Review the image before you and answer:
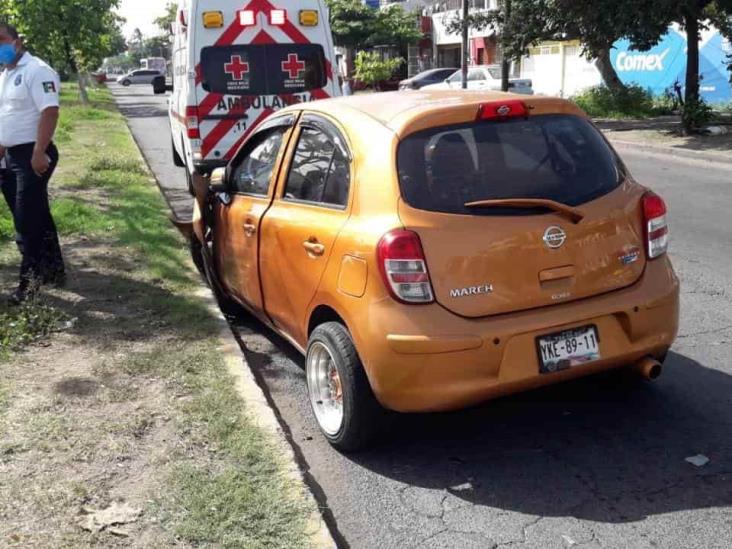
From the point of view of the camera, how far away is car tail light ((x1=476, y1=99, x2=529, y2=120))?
3.99m

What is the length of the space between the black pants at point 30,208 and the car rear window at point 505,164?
11.7ft

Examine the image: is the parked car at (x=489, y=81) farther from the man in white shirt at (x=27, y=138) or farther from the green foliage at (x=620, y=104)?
the man in white shirt at (x=27, y=138)

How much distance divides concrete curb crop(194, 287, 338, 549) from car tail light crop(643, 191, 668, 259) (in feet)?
6.48

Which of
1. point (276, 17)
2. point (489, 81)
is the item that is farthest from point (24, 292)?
point (489, 81)

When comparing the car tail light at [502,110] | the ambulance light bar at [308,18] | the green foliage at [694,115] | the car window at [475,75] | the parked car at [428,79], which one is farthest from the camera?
the parked car at [428,79]

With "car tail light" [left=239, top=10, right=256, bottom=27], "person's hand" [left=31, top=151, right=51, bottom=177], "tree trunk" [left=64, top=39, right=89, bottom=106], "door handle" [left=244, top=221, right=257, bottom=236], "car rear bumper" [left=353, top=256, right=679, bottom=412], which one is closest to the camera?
"car rear bumper" [left=353, top=256, right=679, bottom=412]

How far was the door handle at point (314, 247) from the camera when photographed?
13.4 ft

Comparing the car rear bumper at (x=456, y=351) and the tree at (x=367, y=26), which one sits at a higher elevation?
the tree at (x=367, y=26)

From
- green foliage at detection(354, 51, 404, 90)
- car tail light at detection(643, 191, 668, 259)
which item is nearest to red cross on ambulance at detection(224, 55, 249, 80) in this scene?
car tail light at detection(643, 191, 668, 259)

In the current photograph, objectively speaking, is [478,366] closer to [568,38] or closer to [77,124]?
[568,38]

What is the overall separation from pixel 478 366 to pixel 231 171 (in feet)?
8.87

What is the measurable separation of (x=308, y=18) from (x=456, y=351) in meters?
7.76

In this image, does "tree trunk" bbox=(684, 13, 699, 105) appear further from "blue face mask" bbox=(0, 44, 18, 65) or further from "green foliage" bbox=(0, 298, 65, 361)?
"green foliage" bbox=(0, 298, 65, 361)

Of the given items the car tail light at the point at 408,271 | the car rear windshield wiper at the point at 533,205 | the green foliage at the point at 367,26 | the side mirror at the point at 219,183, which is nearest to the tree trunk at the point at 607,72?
the side mirror at the point at 219,183
